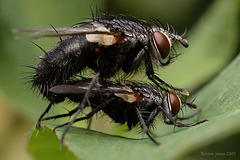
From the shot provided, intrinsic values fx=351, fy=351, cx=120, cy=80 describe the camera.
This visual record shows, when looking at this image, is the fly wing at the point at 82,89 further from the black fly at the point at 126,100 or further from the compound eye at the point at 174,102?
the compound eye at the point at 174,102

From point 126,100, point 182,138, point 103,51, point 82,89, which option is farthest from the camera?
point 103,51

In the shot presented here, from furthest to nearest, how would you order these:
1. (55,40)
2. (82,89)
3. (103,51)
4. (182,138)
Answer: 1. (55,40)
2. (103,51)
3. (82,89)
4. (182,138)

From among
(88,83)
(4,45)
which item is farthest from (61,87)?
(4,45)

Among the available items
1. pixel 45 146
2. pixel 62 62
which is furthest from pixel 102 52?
pixel 45 146

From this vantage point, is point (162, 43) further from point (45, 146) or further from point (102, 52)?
point (45, 146)

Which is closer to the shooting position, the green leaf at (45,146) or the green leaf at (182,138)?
the green leaf at (182,138)

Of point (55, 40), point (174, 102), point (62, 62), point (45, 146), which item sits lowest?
point (55, 40)

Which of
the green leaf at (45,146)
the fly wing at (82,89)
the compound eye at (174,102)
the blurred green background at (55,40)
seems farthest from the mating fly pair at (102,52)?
the blurred green background at (55,40)
